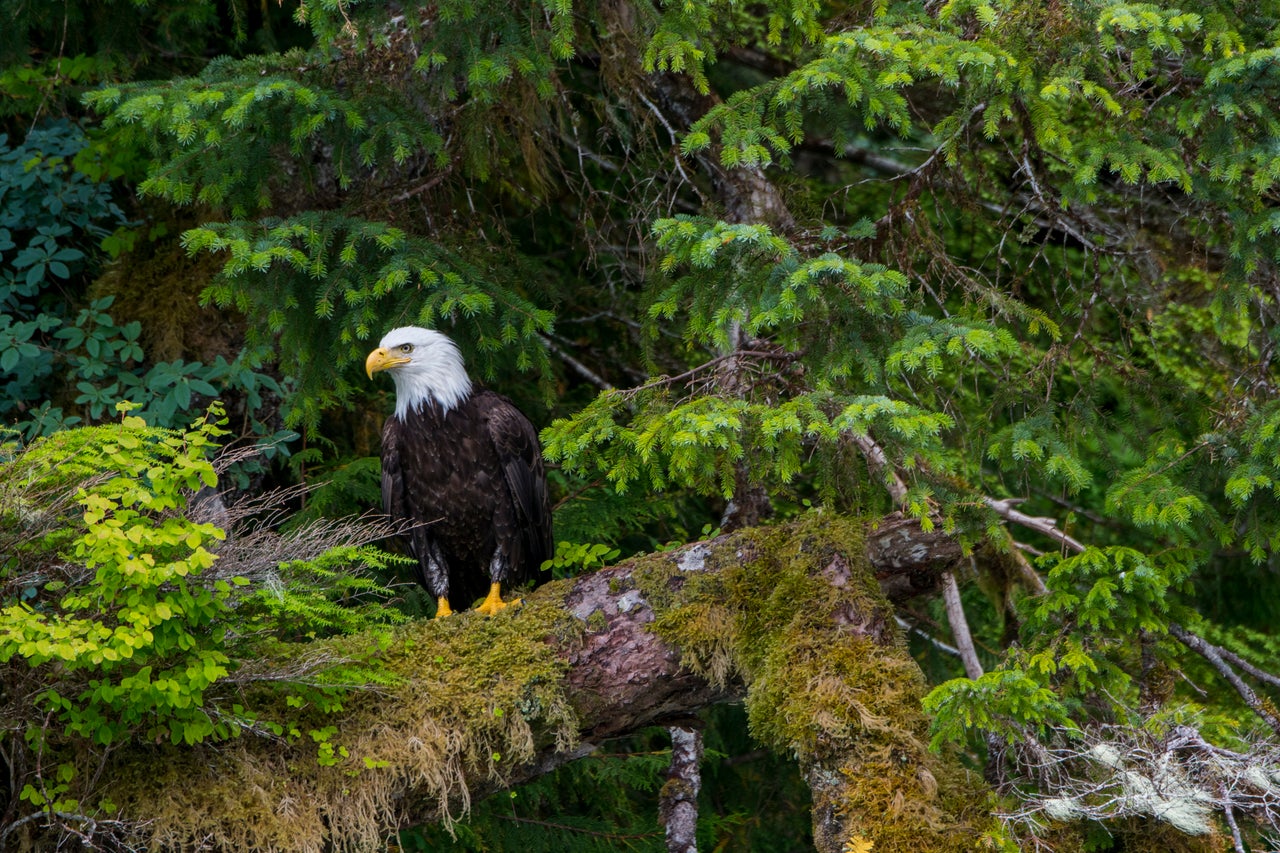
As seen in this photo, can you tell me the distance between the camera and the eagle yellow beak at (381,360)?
497 centimetres

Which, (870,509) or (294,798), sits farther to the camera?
(870,509)

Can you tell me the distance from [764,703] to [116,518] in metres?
2.04

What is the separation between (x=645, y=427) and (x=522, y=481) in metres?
1.34

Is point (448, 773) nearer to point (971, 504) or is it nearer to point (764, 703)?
point (764, 703)

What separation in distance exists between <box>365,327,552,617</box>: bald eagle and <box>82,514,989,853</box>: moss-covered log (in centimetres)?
97

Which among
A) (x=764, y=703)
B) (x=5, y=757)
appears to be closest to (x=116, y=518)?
(x=5, y=757)

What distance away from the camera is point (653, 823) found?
617cm

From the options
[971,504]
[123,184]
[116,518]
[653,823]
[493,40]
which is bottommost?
[653,823]

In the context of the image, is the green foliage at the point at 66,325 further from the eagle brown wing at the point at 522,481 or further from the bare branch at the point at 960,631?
the bare branch at the point at 960,631

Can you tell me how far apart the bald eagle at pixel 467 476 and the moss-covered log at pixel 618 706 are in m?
0.97

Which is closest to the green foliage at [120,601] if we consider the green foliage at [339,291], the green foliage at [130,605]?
the green foliage at [130,605]

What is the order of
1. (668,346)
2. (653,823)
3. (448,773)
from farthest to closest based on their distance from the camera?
(668,346), (653,823), (448,773)

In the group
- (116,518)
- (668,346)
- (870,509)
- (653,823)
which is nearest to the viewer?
(116,518)

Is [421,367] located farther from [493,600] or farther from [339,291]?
[493,600]
